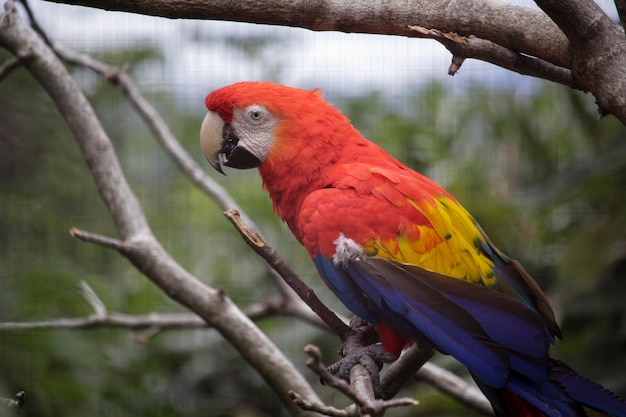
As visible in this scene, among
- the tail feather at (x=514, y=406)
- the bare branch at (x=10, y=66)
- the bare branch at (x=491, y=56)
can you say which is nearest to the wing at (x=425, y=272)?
the tail feather at (x=514, y=406)

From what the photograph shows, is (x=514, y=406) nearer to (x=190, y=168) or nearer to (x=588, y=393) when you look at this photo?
(x=588, y=393)

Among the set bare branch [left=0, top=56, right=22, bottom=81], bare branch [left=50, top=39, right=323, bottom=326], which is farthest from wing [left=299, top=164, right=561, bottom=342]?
bare branch [left=0, top=56, right=22, bottom=81]

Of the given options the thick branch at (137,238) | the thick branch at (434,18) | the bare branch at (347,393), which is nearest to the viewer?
the bare branch at (347,393)

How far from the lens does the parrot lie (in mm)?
780

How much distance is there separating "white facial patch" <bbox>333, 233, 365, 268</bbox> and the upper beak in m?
0.30

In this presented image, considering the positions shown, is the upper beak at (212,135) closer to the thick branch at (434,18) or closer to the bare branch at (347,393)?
the thick branch at (434,18)

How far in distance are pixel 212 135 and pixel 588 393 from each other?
657mm

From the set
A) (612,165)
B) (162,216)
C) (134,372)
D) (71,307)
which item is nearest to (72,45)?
(162,216)

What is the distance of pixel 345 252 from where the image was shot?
34.4 inches

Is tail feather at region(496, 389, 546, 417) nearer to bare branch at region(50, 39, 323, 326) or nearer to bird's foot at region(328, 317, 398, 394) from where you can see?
bird's foot at region(328, 317, 398, 394)

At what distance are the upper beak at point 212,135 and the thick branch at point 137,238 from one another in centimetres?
22

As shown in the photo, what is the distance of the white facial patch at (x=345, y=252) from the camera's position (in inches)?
34.4

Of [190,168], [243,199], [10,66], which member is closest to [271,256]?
[190,168]

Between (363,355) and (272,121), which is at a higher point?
(272,121)
